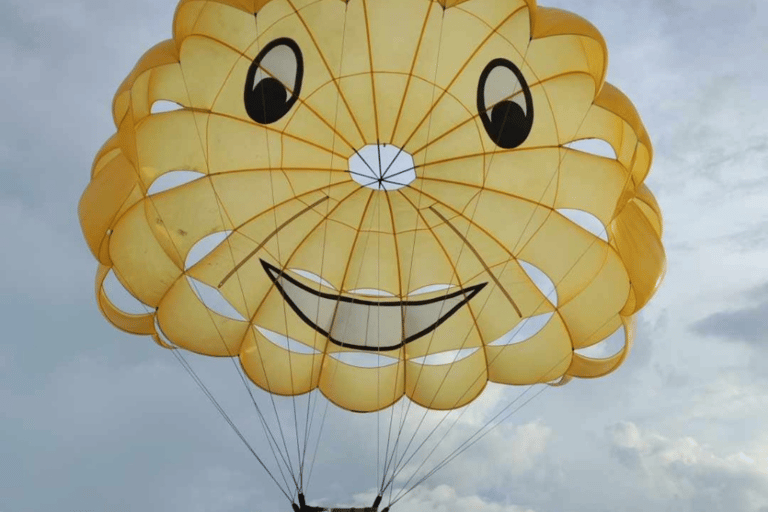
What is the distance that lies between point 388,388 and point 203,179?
139 inches

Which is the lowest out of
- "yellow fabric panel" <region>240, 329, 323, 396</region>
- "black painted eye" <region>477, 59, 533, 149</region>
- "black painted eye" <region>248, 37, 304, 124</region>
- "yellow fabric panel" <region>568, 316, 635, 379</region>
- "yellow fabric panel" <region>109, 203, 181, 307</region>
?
"yellow fabric panel" <region>568, 316, 635, 379</region>

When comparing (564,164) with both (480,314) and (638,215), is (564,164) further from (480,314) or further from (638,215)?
(480,314)

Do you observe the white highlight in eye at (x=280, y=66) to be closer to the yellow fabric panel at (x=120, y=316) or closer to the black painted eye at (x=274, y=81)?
the black painted eye at (x=274, y=81)

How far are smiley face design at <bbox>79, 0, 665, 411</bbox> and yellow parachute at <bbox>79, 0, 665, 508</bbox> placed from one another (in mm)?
25

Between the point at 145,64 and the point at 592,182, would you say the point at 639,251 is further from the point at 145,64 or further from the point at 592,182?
the point at 145,64

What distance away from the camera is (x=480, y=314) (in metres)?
12.9

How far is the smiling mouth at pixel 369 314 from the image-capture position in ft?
42.2

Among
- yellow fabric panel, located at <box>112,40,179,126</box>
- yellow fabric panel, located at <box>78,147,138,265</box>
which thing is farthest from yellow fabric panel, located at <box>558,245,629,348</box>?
yellow fabric panel, located at <box>112,40,179,126</box>

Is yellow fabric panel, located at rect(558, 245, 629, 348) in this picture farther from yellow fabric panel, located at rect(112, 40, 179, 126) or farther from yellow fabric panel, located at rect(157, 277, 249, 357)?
yellow fabric panel, located at rect(112, 40, 179, 126)

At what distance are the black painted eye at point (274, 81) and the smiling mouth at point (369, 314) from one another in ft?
7.24

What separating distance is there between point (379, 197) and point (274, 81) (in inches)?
83.1

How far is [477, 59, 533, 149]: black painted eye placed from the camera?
11.5m

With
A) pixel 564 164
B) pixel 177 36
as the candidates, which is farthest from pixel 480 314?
pixel 177 36

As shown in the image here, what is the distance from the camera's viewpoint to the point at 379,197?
12.9 meters
